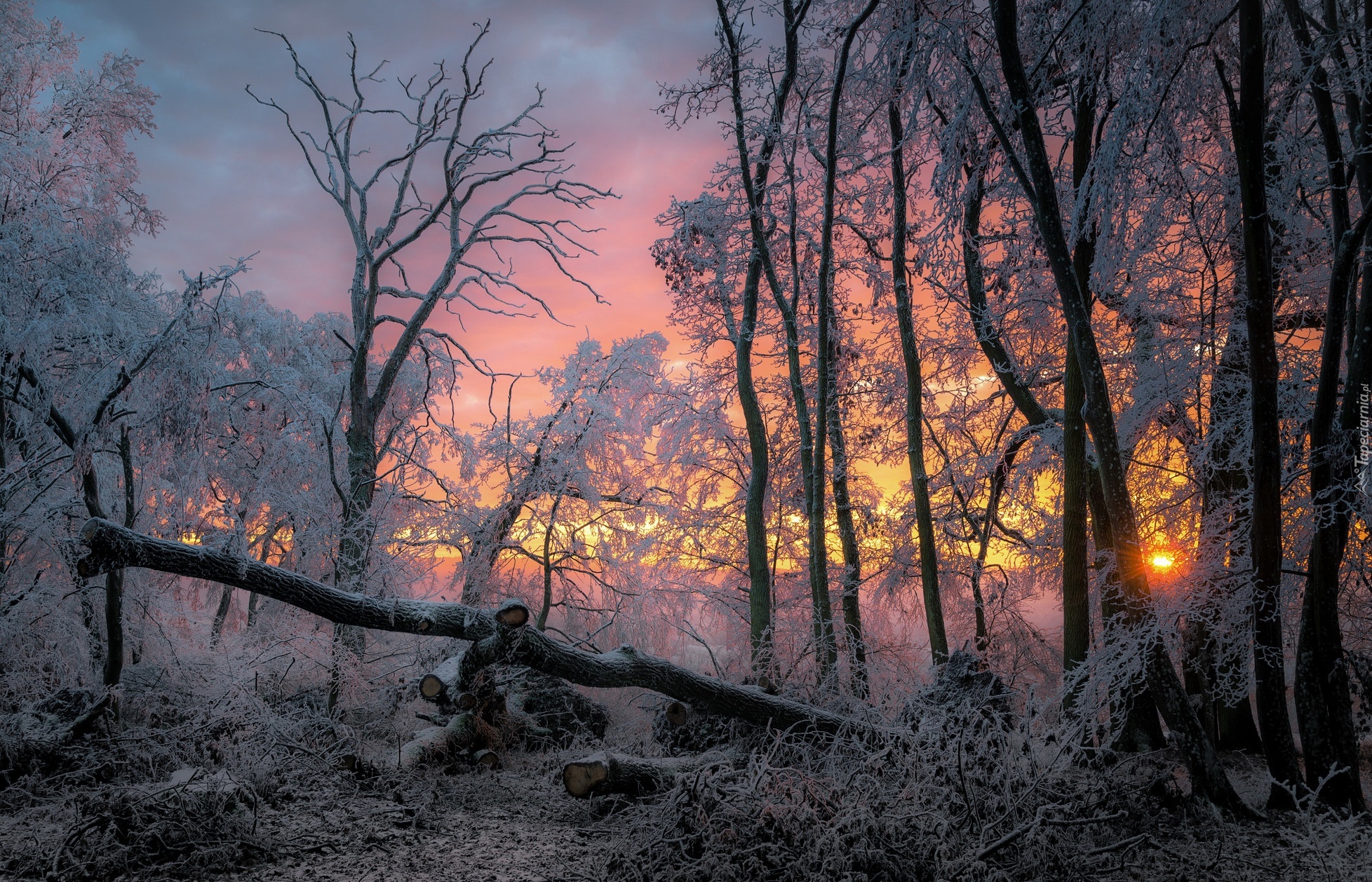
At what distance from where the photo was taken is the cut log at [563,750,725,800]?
5535 mm

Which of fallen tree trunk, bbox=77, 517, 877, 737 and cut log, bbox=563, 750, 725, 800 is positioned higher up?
fallen tree trunk, bbox=77, 517, 877, 737

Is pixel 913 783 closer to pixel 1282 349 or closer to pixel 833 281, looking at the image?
pixel 1282 349

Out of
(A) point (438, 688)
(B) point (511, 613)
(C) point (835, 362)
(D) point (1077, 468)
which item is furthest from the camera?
(C) point (835, 362)

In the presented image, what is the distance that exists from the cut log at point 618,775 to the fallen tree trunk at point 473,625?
709 millimetres

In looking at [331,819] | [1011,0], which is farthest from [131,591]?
[1011,0]

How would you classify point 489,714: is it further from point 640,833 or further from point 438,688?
point 640,833

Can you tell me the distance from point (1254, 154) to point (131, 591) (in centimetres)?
1130

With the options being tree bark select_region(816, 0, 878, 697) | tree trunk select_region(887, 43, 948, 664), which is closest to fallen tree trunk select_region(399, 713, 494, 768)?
tree bark select_region(816, 0, 878, 697)

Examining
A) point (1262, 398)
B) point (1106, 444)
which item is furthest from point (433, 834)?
point (1262, 398)

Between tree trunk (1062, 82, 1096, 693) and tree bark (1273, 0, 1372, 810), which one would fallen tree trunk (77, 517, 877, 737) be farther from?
tree bark (1273, 0, 1372, 810)

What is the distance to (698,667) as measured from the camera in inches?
546

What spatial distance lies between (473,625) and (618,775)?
1539mm

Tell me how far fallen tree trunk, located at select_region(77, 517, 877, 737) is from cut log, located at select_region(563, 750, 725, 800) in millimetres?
709

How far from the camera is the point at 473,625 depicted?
6094 millimetres
